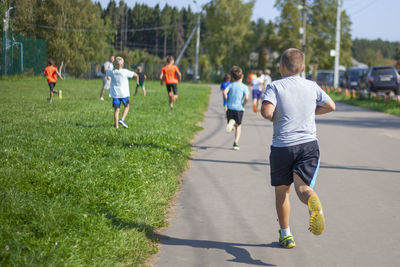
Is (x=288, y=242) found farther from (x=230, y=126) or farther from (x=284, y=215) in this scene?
(x=230, y=126)

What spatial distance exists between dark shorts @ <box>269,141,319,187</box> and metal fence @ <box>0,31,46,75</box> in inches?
1030

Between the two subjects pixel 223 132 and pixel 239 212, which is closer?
pixel 239 212

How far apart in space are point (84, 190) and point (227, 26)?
73.8 meters

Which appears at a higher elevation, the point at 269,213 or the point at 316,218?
the point at 316,218

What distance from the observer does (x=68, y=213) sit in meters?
4.37

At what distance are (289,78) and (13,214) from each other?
266 centimetres

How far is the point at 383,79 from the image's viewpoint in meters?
25.2

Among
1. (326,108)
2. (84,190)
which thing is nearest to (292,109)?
(326,108)

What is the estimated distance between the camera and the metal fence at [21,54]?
94.9 ft

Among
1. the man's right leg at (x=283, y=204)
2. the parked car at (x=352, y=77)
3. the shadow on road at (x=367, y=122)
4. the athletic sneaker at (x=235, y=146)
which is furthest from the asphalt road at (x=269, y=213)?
the parked car at (x=352, y=77)

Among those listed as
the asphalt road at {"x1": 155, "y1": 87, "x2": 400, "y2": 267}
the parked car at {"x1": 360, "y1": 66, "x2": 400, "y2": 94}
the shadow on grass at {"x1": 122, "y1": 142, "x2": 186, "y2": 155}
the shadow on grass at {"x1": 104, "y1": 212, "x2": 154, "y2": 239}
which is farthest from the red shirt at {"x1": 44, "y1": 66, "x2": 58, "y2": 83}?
the parked car at {"x1": 360, "y1": 66, "x2": 400, "y2": 94}

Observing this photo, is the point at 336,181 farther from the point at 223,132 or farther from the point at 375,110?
the point at 375,110

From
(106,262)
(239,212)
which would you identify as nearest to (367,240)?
(239,212)

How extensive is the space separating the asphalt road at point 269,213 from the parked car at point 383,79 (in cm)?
1583
